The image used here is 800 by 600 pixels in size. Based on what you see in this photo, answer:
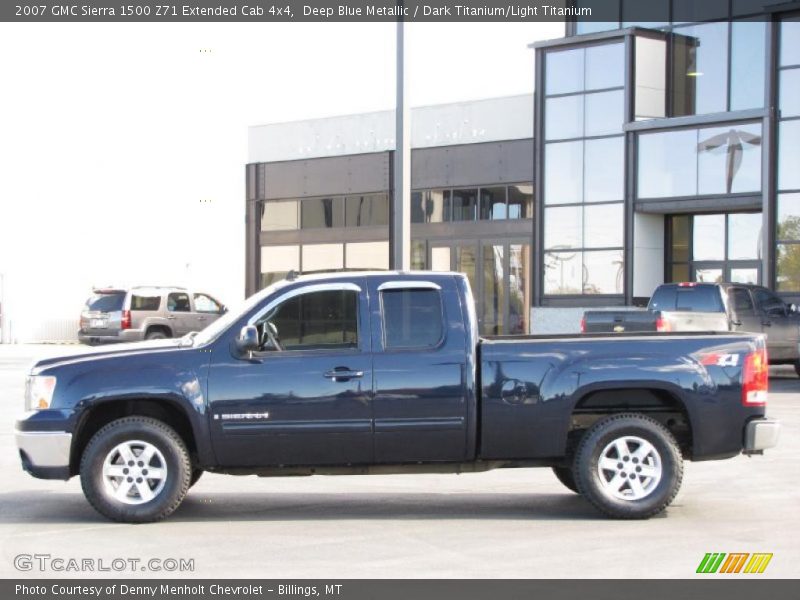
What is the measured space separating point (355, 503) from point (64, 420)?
2531mm

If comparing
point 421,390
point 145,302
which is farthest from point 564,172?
point 421,390

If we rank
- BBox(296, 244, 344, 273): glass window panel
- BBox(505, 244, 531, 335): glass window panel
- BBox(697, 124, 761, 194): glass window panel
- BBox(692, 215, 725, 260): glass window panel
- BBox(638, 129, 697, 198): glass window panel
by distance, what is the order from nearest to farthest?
BBox(697, 124, 761, 194): glass window panel → BBox(638, 129, 697, 198): glass window panel → BBox(692, 215, 725, 260): glass window panel → BBox(505, 244, 531, 335): glass window panel → BBox(296, 244, 344, 273): glass window panel

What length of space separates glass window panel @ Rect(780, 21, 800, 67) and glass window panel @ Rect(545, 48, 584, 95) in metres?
5.67

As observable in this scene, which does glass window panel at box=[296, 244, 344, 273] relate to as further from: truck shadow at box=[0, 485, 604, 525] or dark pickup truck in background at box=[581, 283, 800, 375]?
truck shadow at box=[0, 485, 604, 525]

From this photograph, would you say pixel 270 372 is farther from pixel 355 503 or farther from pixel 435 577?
pixel 435 577

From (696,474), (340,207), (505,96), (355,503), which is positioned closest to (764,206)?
(505,96)

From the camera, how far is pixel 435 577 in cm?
757

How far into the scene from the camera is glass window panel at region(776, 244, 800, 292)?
1248 inches

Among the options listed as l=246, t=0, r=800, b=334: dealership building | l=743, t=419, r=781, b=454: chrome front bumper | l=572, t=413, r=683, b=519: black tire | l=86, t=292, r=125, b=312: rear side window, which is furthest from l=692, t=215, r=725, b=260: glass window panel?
l=572, t=413, r=683, b=519: black tire

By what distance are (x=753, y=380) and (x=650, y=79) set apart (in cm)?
2600

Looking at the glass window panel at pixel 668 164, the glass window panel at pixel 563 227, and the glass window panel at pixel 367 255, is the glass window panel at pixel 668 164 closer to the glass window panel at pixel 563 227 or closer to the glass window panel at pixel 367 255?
the glass window panel at pixel 563 227

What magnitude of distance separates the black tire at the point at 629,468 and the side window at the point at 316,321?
202cm

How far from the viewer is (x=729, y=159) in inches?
1291

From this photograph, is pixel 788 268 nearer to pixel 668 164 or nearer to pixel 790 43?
pixel 668 164
